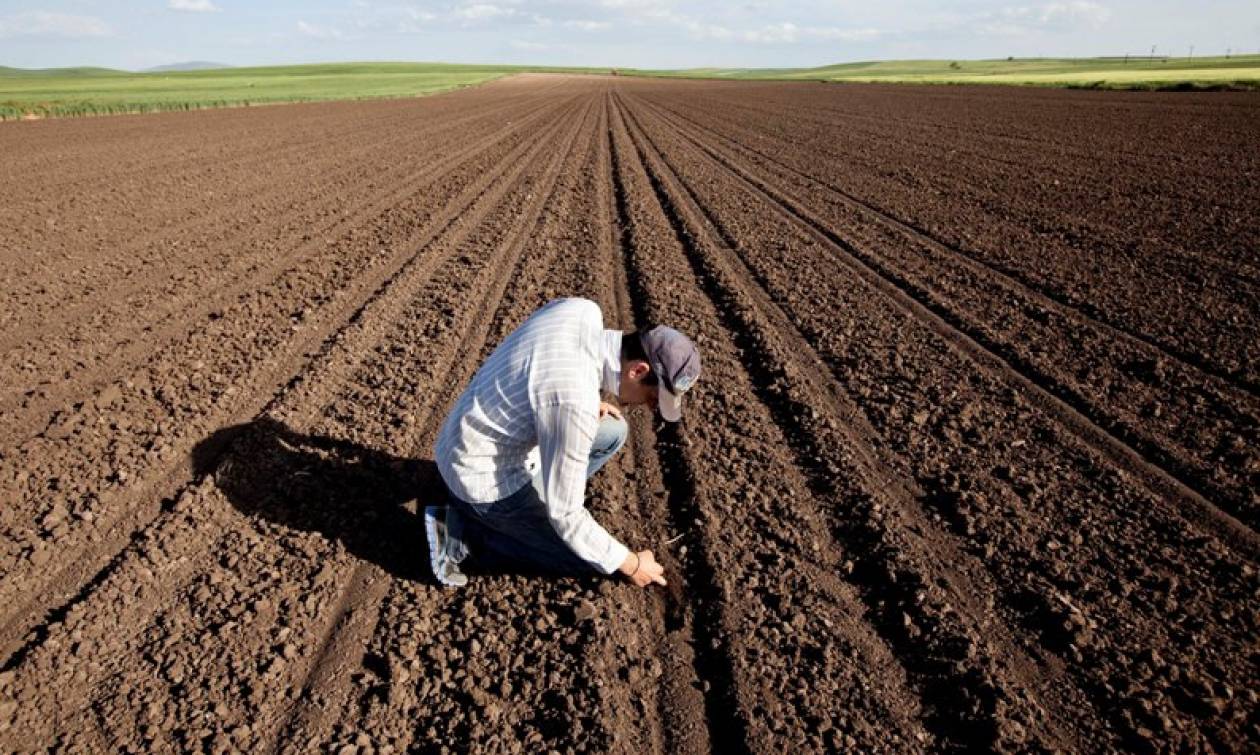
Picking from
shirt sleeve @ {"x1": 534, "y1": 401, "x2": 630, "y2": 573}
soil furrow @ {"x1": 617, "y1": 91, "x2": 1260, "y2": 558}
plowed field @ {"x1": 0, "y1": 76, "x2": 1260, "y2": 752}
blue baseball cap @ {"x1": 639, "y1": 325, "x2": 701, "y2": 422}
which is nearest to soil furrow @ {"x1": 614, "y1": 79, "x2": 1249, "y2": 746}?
plowed field @ {"x1": 0, "y1": 76, "x2": 1260, "y2": 752}

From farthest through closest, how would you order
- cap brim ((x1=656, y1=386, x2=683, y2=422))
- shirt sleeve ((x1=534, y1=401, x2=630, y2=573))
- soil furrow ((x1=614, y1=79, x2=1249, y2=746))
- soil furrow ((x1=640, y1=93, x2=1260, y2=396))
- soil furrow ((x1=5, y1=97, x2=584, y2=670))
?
soil furrow ((x1=640, y1=93, x2=1260, y2=396)) < soil furrow ((x1=5, y1=97, x2=584, y2=670)) < soil furrow ((x1=614, y1=79, x2=1249, y2=746)) < cap brim ((x1=656, y1=386, x2=683, y2=422)) < shirt sleeve ((x1=534, y1=401, x2=630, y2=573))

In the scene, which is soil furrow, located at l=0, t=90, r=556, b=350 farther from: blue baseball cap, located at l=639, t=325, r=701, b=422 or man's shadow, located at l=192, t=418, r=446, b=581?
blue baseball cap, located at l=639, t=325, r=701, b=422

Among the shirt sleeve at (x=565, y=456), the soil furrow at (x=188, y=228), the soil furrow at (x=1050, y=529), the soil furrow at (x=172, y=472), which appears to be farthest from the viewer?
the soil furrow at (x=188, y=228)

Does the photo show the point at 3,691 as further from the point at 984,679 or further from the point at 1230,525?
the point at 1230,525

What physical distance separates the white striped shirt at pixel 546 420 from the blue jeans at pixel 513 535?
0.24 ft

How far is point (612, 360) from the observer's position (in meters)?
3.26

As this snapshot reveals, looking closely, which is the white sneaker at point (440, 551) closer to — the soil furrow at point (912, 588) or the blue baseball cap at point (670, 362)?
the blue baseball cap at point (670, 362)

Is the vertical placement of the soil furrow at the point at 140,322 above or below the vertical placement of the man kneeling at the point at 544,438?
below

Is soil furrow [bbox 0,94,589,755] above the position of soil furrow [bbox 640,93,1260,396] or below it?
below

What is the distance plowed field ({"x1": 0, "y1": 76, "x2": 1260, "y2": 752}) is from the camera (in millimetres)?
3162

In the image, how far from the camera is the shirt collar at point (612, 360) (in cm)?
326

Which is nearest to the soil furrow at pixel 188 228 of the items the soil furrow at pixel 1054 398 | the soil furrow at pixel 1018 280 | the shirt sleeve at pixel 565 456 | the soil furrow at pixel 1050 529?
the shirt sleeve at pixel 565 456

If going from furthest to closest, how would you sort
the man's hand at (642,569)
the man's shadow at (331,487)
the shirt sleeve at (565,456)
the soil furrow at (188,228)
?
the soil furrow at (188,228) → the man's shadow at (331,487) → the man's hand at (642,569) → the shirt sleeve at (565,456)

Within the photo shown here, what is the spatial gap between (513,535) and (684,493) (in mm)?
1288
